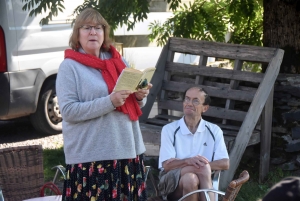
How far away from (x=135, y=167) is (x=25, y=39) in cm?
403

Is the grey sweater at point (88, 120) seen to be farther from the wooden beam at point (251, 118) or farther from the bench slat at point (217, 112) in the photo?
the bench slat at point (217, 112)

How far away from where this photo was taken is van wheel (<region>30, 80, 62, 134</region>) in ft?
25.0

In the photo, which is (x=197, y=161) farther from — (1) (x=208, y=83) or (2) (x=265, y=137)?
(1) (x=208, y=83)

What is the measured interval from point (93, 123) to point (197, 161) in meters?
0.99

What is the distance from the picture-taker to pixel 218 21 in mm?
6938

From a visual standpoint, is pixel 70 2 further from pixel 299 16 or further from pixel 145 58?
pixel 299 16

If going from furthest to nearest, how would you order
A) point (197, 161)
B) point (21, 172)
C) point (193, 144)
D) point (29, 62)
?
1. point (29, 62)
2. point (193, 144)
3. point (197, 161)
4. point (21, 172)

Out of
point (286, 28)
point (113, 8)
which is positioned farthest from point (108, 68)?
point (286, 28)

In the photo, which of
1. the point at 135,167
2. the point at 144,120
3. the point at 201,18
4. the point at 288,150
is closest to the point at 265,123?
the point at 288,150

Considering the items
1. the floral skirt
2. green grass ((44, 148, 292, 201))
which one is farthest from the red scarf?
green grass ((44, 148, 292, 201))

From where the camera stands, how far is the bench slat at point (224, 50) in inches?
219

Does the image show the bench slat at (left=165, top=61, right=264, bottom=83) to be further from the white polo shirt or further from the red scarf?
the red scarf

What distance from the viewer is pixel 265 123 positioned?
A: 568cm

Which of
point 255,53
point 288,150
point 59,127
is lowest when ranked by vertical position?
point 59,127
